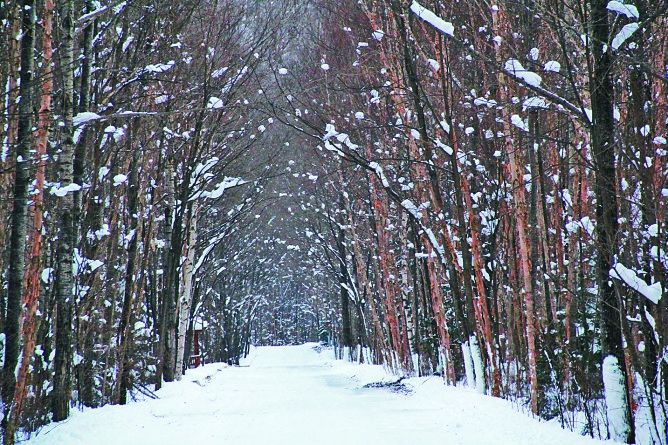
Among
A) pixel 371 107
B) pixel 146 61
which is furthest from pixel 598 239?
pixel 371 107

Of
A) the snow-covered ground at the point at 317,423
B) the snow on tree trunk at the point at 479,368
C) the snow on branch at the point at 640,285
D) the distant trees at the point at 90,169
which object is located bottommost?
the snow-covered ground at the point at 317,423

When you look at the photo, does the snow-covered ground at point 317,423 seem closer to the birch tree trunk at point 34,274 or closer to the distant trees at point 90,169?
the birch tree trunk at point 34,274

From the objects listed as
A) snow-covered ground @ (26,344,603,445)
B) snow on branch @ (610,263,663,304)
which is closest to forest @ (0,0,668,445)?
snow on branch @ (610,263,663,304)

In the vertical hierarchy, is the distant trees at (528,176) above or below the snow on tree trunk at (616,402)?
above

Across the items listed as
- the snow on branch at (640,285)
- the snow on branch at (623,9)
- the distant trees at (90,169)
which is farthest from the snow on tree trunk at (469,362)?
the snow on branch at (623,9)

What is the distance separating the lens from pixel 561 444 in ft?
19.2

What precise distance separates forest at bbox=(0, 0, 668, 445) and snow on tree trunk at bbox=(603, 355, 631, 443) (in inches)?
0.8

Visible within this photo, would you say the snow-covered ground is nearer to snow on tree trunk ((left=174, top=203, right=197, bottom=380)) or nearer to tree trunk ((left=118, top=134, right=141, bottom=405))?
tree trunk ((left=118, top=134, right=141, bottom=405))

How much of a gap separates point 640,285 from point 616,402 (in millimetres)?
1251

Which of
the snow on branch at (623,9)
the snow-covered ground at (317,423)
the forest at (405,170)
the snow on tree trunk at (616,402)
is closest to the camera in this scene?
the snow on branch at (623,9)

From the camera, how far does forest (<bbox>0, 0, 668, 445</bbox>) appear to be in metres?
5.96

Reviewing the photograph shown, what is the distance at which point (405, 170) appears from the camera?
14461 millimetres

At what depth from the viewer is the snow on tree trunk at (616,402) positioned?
5.60 metres

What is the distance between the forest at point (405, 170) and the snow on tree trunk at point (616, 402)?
0.02 m
